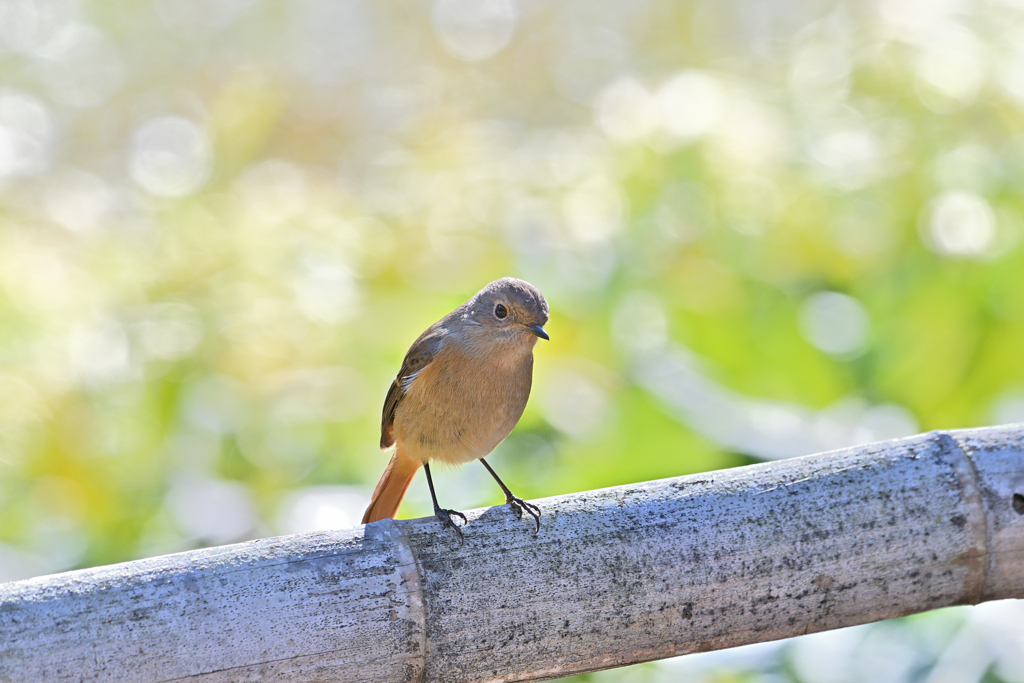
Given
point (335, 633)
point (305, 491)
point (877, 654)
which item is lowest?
point (877, 654)

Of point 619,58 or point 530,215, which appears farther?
point 619,58

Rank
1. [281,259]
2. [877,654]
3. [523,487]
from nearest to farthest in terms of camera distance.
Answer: [877,654] → [523,487] → [281,259]

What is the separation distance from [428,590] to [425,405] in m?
0.49

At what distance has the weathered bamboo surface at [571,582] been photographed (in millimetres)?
1005

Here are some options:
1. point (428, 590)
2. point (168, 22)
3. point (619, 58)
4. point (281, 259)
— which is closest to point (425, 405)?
point (428, 590)

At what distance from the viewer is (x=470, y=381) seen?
152 cm

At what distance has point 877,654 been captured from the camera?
6.30 feet

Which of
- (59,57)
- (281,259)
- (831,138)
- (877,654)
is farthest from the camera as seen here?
(59,57)

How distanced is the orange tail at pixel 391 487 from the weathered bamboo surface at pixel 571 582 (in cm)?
45

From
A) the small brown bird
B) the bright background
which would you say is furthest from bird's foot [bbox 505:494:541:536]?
the bright background

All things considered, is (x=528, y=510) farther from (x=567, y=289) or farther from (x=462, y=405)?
(x=567, y=289)

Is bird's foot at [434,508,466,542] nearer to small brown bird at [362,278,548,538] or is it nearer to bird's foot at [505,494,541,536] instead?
bird's foot at [505,494,541,536]

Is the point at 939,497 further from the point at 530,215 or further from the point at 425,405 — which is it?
the point at 530,215

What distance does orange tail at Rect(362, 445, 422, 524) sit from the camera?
1.67m
